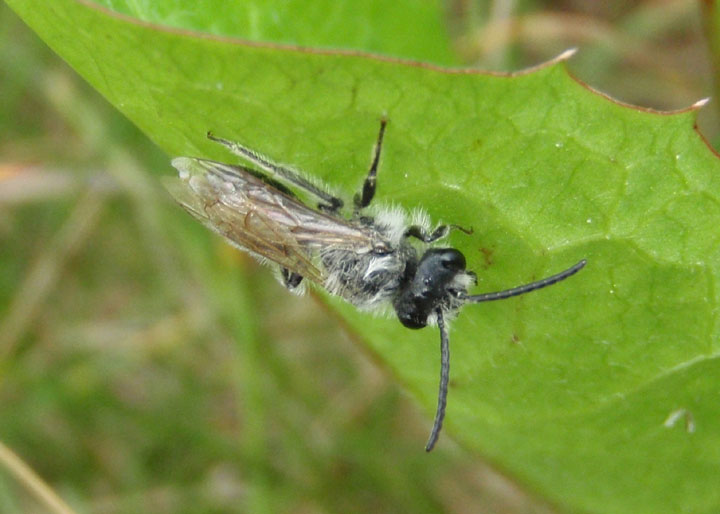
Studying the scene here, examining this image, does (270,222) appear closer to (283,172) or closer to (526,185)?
(283,172)

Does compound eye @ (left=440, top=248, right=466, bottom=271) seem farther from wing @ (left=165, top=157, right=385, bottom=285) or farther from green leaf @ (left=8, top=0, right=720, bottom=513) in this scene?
wing @ (left=165, top=157, right=385, bottom=285)

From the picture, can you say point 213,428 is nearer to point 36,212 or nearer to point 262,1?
point 36,212

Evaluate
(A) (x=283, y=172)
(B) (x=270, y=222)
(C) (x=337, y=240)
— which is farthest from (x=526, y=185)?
(B) (x=270, y=222)

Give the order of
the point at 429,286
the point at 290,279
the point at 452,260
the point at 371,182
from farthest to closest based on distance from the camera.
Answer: the point at 290,279 → the point at 429,286 → the point at 452,260 → the point at 371,182

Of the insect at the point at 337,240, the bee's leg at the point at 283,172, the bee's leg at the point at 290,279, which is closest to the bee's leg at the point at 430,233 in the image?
the insect at the point at 337,240

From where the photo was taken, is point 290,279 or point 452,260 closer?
point 452,260

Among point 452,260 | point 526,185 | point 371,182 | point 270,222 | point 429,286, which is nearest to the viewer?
point 526,185

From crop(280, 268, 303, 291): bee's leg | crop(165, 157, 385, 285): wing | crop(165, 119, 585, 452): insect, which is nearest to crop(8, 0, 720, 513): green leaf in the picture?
crop(165, 119, 585, 452): insect

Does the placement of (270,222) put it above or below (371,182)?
above
